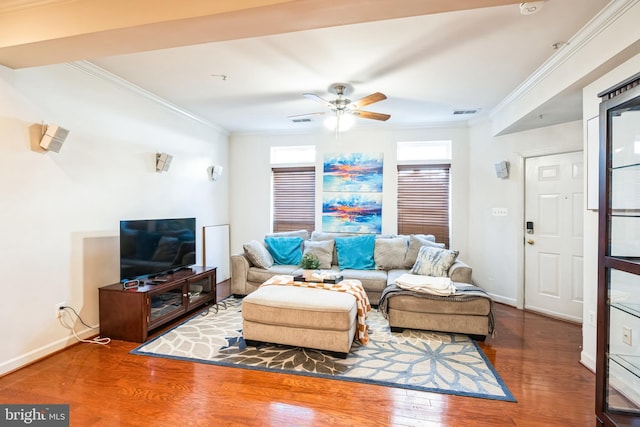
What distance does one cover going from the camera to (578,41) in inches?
93.7

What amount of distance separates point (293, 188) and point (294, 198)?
0.60ft

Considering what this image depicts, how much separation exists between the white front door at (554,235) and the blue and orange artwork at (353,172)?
2.13m

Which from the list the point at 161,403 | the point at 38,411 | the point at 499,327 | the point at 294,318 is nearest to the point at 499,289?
the point at 499,327

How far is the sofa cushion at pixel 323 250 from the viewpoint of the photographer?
448cm

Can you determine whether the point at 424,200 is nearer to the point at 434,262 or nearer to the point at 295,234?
the point at 434,262

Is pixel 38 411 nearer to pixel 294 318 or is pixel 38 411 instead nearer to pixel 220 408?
pixel 220 408

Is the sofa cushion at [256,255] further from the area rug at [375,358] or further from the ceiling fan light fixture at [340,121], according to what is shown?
the ceiling fan light fixture at [340,121]

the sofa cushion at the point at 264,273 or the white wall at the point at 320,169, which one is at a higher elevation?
the white wall at the point at 320,169

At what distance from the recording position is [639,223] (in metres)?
1.79

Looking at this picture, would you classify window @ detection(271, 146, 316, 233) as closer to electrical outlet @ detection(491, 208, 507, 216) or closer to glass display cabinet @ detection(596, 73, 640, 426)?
electrical outlet @ detection(491, 208, 507, 216)

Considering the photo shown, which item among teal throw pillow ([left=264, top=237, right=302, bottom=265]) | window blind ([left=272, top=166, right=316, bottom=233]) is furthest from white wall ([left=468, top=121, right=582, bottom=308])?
teal throw pillow ([left=264, top=237, right=302, bottom=265])

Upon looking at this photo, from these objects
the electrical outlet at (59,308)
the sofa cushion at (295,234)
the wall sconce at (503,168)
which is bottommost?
the electrical outlet at (59,308)

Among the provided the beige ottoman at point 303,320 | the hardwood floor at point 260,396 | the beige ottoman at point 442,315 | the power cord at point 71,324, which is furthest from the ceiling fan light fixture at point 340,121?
the power cord at point 71,324

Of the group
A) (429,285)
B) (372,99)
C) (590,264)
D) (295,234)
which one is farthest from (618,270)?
(295,234)
